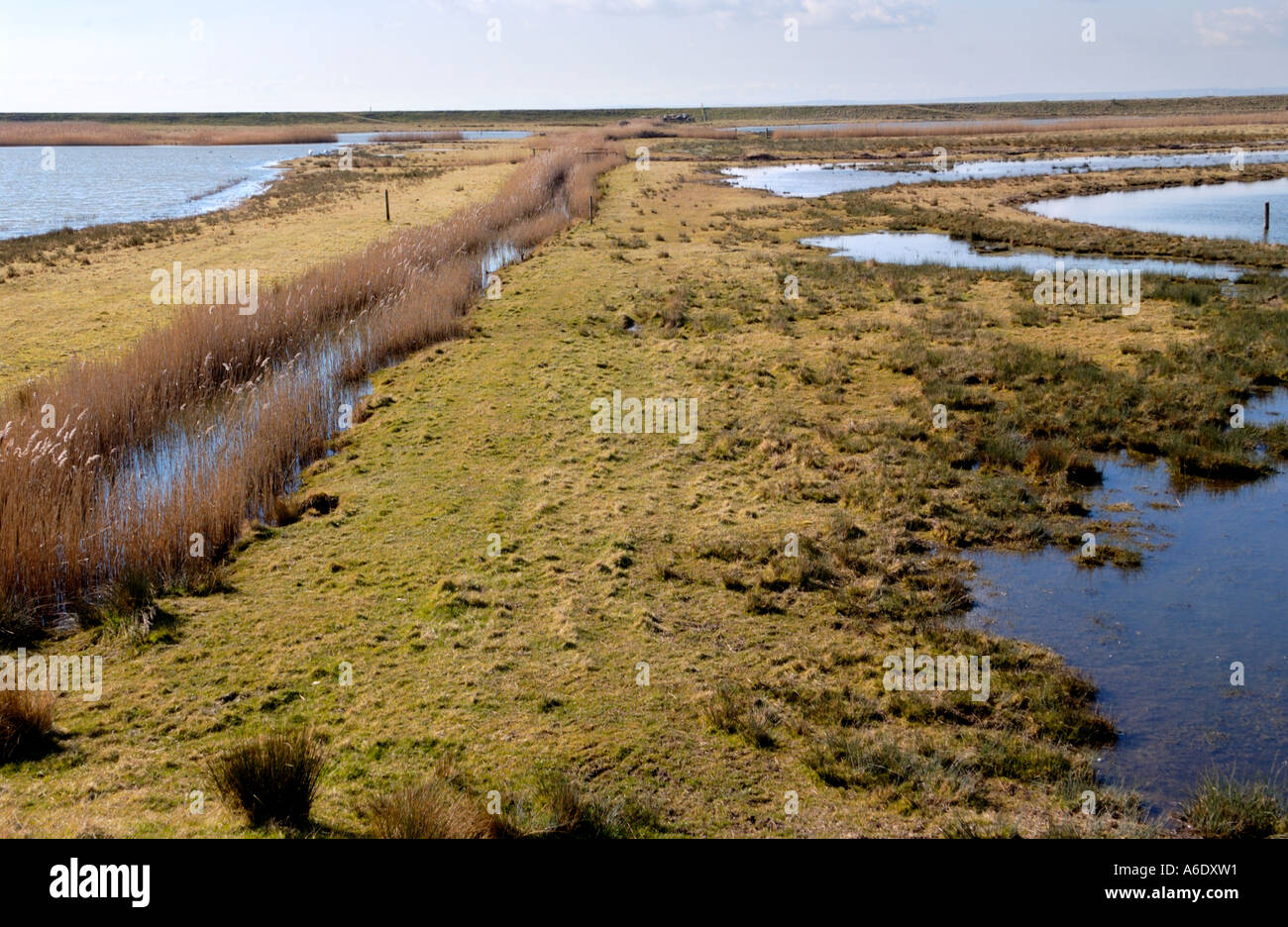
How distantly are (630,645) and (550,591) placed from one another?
133cm

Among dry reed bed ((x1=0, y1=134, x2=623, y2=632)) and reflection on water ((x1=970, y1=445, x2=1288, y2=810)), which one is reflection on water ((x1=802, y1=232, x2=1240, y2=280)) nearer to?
dry reed bed ((x1=0, y1=134, x2=623, y2=632))

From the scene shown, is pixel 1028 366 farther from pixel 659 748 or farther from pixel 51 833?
pixel 51 833

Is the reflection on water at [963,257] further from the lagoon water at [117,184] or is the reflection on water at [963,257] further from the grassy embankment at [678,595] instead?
the lagoon water at [117,184]

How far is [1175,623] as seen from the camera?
851 cm

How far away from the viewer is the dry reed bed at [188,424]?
884 cm

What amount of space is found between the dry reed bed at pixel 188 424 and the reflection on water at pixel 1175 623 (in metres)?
A: 8.52

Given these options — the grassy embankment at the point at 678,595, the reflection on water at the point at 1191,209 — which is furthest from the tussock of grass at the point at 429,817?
the reflection on water at the point at 1191,209

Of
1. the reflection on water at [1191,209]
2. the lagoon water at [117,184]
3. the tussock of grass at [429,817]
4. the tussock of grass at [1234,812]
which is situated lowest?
the tussock of grass at [1234,812]

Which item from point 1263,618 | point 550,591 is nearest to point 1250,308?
point 1263,618

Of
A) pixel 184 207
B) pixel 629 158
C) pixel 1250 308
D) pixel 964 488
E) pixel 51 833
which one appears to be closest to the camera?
pixel 51 833

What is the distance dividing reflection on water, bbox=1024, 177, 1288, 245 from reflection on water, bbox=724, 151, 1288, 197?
10.2 metres

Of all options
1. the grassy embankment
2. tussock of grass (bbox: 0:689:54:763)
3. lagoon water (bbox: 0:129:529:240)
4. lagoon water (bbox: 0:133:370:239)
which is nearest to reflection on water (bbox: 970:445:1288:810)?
the grassy embankment

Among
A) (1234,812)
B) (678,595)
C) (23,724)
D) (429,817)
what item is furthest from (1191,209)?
(23,724)

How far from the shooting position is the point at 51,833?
5.38 m
